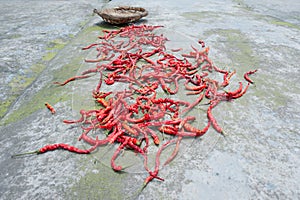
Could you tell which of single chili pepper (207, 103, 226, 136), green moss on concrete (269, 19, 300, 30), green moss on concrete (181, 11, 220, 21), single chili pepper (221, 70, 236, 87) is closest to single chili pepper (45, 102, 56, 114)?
single chili pepper (207, 103, 226, 136)

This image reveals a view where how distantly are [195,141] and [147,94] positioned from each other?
79 centimetres

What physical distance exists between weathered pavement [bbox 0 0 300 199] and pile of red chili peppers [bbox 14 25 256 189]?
12cm

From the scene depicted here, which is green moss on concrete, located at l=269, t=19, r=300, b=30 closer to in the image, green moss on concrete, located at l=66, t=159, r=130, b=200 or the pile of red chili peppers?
the pile of red chili peppers

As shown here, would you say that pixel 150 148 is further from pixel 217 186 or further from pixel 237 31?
pixel 237 31

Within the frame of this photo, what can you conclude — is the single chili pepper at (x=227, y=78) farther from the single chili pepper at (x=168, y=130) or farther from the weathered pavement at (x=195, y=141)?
the single chili pepper at (x=168, y=130)

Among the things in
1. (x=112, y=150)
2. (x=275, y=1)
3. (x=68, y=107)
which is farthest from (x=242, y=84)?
(x=275, y=1)

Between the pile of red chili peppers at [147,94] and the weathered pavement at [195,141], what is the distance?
0.41 ft

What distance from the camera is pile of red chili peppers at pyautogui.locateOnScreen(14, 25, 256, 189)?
6.20 feet

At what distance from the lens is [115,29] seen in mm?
4625

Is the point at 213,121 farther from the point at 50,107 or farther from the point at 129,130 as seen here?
the point at 50,107

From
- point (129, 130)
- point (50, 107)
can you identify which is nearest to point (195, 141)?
point (129, 130)

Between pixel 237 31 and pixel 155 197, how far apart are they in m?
3.71

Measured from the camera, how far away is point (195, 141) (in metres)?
1.89

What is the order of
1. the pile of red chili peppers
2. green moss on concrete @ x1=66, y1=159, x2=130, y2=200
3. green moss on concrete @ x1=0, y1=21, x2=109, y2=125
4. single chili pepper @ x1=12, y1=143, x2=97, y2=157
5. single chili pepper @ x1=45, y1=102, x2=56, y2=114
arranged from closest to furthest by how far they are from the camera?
green moss on concrete @ x1=66, y1=159, x2=130, y2=200
single chili pepper @ x1=12, y1=143, x2=97, y2=157
the pile of red chili peppers
single chili pepper @ x1=45, y1=102, x2=56, y2=114
green moss on concrete @ x1=0, y1=21, x2=109, y2=125
